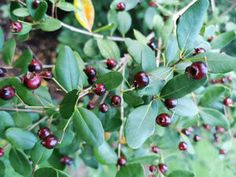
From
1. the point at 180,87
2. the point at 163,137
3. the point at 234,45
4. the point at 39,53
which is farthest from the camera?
the point at 39,53

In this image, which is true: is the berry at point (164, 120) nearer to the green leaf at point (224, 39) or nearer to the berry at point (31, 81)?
the berry at point (31, 81)

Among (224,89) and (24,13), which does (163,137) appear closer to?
(224,89)

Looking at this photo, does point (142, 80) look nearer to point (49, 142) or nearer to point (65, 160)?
point (49, 142)

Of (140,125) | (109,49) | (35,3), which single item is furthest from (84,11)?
(140,125)

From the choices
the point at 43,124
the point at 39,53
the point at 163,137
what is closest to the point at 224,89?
the point at 163,137

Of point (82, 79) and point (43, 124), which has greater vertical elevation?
point (82, 79)

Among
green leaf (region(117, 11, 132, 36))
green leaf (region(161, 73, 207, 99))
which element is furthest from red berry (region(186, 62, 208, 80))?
green leaf (region(117, 11, 132, 36))
